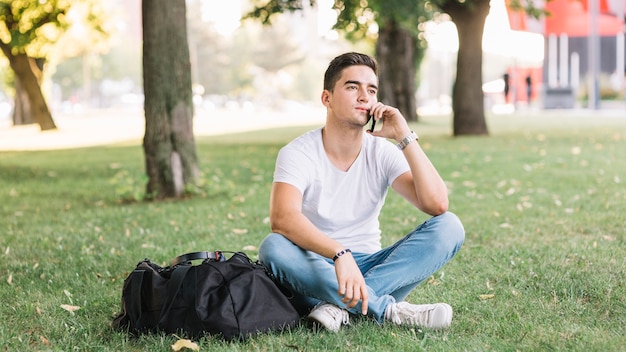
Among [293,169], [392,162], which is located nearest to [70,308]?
[293,169]

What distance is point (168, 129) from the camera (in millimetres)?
9961

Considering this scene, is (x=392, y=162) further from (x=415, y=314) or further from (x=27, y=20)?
(x=27, y=20)

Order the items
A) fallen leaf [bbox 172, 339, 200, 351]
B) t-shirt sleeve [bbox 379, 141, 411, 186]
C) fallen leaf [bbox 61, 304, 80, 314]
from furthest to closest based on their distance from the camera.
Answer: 1. fallen leaf [bbox 61, 304, 80, 314]
2. t-shirt sleeve [bbox 379, 141, 411, 186]
3. fallen leaf [bbox 172, 339, 200, 351]

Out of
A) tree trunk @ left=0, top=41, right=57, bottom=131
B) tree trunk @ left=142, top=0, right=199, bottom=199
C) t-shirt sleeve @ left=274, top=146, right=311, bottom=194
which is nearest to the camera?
t-shirt sleeve @ left=274, top=146, right=311, bottom=194

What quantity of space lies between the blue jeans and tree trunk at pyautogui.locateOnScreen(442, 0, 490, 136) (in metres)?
17.7

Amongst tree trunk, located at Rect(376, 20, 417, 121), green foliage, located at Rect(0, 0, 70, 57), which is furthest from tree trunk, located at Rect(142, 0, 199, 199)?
tree trunk, located at Rect(376, 20, 417, 121)

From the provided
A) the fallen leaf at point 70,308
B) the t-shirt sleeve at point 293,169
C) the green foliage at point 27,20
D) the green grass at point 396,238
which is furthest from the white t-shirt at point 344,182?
the green foliage at point 27,20

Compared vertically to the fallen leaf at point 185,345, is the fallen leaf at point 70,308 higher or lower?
lower

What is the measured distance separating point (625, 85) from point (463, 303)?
48132 mm

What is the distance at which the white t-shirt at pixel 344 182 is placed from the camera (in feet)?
14.3

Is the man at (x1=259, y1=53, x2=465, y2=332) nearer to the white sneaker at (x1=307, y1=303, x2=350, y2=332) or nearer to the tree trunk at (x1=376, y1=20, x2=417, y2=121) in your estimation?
the white sneaker at (x1=307, y1=303, x2=350, y2=332)

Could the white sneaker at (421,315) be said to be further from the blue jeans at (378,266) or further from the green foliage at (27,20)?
the green foliage at (27,20)

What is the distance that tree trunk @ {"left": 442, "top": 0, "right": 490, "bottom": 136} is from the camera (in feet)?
70.5

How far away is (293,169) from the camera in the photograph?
427 centimetres
